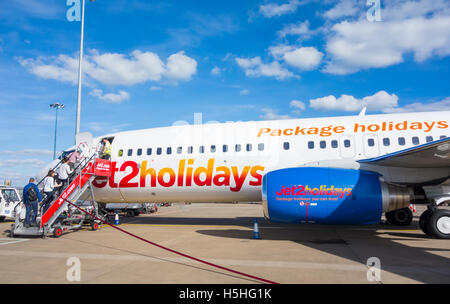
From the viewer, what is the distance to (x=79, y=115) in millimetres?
18281

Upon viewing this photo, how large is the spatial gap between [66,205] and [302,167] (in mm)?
8576

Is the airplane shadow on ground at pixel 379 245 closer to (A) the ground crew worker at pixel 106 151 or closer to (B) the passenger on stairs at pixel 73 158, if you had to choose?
(A) the ground crew worker at pixel 106 151

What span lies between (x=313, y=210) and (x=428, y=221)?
152 inches

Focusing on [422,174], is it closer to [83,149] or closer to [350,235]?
[350,235]

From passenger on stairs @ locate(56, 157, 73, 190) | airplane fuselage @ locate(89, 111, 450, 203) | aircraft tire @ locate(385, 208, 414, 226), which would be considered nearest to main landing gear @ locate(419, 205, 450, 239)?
airplane fuselage @ locate(89, 111, 450, 203)

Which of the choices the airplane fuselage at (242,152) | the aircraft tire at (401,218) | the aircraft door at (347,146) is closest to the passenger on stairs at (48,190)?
the airplane fuselage at (242,152)

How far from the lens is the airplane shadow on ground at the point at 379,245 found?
19.1 feet

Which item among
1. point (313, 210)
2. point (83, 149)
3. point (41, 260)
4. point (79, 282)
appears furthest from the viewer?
point (83, 149)

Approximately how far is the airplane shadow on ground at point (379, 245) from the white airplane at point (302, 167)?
0.76m

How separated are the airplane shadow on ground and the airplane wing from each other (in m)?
2.33

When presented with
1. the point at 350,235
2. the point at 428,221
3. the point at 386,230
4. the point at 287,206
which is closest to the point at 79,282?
the point at 287,206

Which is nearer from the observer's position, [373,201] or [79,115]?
[373,201]

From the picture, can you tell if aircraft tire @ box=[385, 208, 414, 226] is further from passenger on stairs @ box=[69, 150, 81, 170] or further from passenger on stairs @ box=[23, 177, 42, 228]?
passenger on stairs @ box=[23, 177, 42, 228]

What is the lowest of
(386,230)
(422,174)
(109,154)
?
(386,230)
